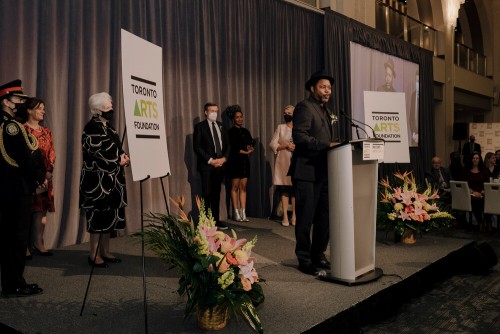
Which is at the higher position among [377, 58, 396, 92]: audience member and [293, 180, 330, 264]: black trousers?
[377, 58, 396, 92]: audience member

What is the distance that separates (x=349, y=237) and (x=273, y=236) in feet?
6.51

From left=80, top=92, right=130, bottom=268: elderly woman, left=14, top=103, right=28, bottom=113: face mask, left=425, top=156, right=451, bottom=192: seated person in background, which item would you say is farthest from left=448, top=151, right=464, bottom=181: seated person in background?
left=14, top=103, right=28, bottom=113: face mask

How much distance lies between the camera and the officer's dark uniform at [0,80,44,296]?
2.66 metres

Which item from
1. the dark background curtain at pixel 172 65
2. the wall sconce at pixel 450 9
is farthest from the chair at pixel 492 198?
the wall sconce at pixel 450 9

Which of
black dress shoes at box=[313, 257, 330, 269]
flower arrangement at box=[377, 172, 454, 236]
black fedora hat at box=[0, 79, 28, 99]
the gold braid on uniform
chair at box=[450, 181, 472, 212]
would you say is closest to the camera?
the gold braid on uniform

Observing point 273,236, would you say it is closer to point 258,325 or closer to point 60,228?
point 60,228

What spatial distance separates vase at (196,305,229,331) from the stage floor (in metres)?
0.05

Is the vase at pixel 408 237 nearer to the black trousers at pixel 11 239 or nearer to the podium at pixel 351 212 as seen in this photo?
the podium at pixel 351 212

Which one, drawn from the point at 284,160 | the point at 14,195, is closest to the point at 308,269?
the point at 14,195

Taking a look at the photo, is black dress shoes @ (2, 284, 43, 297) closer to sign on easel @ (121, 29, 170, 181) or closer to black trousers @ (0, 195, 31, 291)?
black trousers @ (0, 195, 31, 291)

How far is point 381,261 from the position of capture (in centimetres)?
367

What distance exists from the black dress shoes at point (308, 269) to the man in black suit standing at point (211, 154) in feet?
6.05

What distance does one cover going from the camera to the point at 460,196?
6.08 m

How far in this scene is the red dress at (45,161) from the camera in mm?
3666
